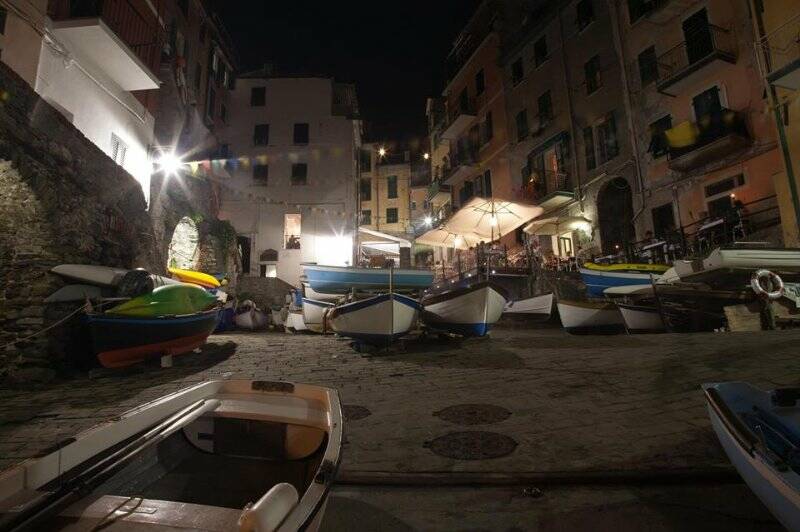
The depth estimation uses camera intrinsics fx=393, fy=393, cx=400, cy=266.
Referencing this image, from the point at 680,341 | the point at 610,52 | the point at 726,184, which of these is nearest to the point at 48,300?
the point at 680,341

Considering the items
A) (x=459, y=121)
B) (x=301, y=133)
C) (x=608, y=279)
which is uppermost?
(x=459, y=121)

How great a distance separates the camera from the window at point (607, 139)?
18719 millimetres

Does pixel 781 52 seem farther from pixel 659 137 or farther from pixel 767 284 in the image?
pixel 767 284

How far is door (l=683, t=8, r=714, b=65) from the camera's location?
15125mm

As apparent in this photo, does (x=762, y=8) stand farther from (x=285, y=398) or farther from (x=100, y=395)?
(x=100, y=395)

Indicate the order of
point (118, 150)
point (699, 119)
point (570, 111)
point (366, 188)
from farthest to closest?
1. point (366, 188)
2. point (570, 111)
3. point (699, 119)
4. point (118, 150)

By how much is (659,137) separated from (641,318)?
847 centimetres

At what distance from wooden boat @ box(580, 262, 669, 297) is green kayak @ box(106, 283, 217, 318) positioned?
39.5ft

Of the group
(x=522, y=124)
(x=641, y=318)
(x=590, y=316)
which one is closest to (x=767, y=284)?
(x=641, y=318)

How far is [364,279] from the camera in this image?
13.1m

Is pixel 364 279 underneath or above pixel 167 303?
above

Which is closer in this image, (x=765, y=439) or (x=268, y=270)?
(x=765, y=439)

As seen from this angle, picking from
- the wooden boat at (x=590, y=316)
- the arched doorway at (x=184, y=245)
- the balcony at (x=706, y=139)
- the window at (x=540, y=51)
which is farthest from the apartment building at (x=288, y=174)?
the balcony at (x=706, y=139)

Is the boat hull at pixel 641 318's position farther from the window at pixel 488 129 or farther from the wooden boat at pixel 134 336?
the window at pixel 488 129
